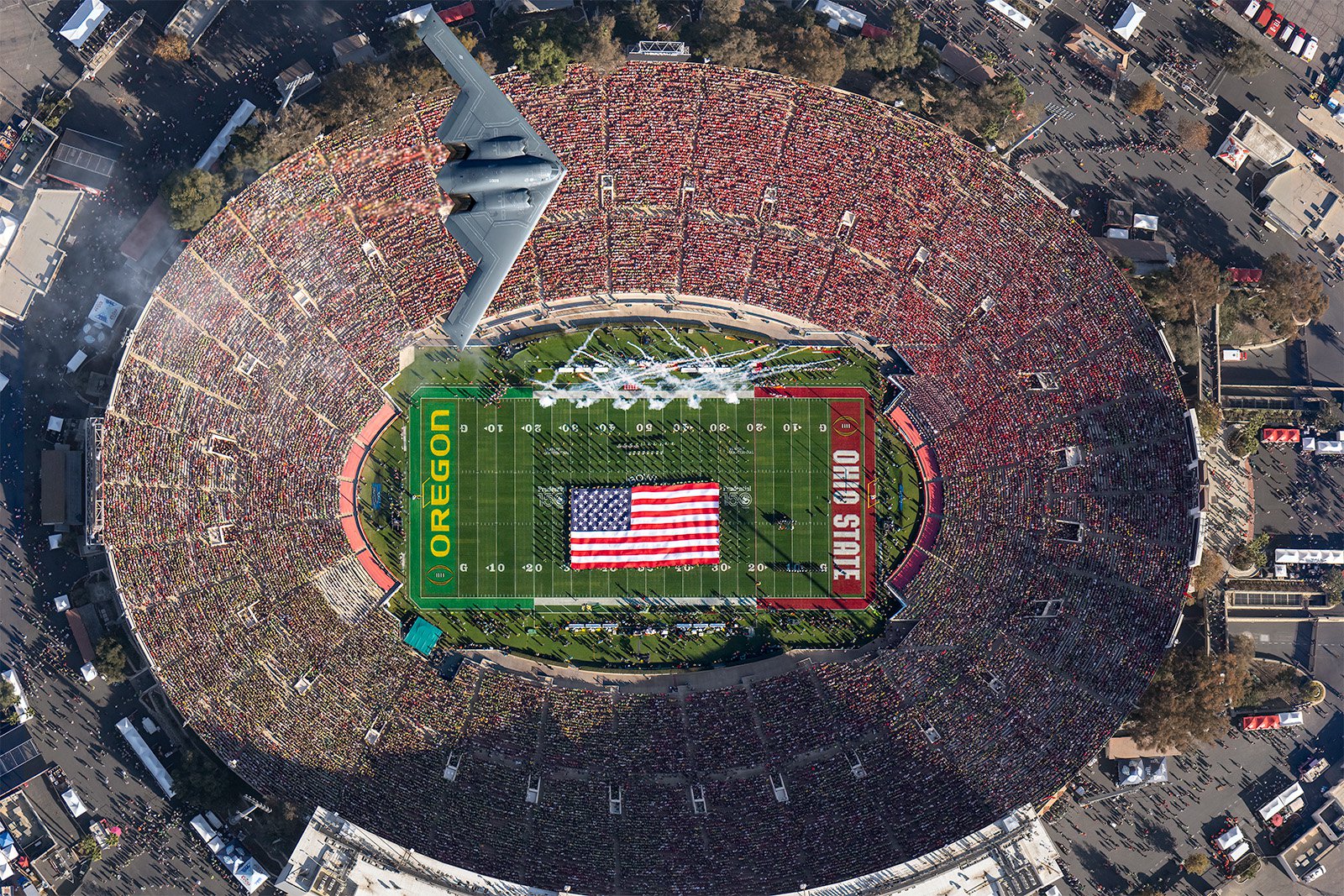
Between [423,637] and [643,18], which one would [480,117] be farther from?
[423,637]

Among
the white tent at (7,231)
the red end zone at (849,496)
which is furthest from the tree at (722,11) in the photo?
the white tent at (7,231)

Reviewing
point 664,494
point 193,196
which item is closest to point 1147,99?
point 664,494

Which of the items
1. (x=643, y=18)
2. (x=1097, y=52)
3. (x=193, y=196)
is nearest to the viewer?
(x=193, y=196)

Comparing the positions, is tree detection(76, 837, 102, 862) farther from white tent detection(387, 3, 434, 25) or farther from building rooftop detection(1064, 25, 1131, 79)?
building rooftop detection(1064, 25, 1131, 79)

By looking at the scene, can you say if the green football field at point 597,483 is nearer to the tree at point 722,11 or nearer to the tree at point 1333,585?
the tree at point 722,11

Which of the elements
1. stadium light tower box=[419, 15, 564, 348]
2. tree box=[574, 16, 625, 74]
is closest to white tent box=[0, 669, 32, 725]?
stadium light tower box=[419, 15, 564, 348]

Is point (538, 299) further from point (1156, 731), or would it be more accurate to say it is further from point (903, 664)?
point (1156, 731)

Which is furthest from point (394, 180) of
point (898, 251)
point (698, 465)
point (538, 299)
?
point (898, 251)
